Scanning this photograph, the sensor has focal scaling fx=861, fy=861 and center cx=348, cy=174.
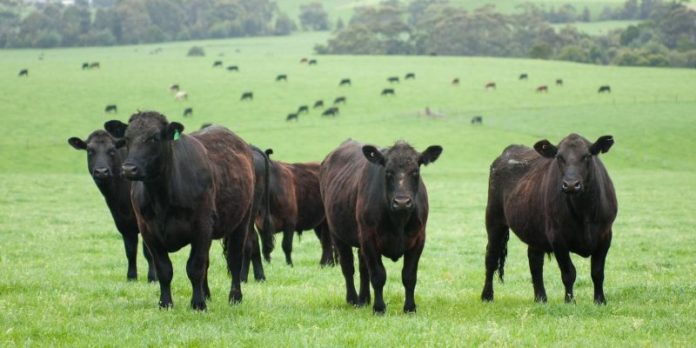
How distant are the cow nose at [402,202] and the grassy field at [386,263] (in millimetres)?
1291

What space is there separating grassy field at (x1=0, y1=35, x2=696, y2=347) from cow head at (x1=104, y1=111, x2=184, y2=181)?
1.67 meters

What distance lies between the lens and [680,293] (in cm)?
1180

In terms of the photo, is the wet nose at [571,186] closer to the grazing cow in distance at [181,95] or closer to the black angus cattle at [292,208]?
the black angus cattle at [292,208]

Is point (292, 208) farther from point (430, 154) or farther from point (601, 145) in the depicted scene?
point (601, 145)

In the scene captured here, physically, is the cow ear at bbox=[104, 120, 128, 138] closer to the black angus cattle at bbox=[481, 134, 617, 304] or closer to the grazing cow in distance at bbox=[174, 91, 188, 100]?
the black angus cattle at bbox=[481, 134, 617, 304]

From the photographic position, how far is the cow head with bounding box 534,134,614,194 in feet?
34.5

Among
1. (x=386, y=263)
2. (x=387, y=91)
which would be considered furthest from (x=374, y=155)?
(x=387, y=91)

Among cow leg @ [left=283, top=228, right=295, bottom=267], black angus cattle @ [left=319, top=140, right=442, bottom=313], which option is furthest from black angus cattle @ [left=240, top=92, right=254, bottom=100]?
black angus cattle @ [left=319, top=140, right=442, bottom=313]

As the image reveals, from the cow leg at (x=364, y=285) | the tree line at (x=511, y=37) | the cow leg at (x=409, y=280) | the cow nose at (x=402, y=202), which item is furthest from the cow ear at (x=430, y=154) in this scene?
the tree line at (x=511, y=37)

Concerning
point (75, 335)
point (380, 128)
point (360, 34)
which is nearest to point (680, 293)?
point (75, 335)

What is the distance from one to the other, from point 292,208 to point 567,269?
7.03 m

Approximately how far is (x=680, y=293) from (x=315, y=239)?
40.0 feet

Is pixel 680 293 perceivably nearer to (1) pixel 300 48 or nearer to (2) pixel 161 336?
(2) pixel 161 336

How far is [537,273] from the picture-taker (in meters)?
12.0
